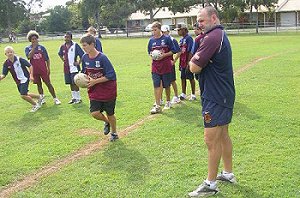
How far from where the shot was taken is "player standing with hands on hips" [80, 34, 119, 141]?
696cm

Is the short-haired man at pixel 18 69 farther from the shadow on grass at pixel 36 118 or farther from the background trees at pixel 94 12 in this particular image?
the background trees at pixel 94 12

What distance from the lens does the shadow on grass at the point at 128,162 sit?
584 centimetres

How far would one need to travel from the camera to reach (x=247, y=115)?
28.4 feet

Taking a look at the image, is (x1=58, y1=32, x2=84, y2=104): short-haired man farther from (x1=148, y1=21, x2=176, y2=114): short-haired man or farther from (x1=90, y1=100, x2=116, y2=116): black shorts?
(x1=90, y1=100, x2=116, y2=116): black shorts

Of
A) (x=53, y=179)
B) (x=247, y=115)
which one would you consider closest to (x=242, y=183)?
(x=53, y=179)


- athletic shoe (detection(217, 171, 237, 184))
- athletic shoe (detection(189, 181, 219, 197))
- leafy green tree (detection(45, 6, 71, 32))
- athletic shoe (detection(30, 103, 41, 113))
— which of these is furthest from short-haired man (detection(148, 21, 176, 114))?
leafy green tree (detection(45, 6, 71, 32))

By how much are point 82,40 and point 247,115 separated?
12.9ft

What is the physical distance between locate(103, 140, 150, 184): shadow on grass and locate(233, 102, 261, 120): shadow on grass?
9.55 feet

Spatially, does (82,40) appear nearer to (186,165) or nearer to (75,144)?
(75,144)

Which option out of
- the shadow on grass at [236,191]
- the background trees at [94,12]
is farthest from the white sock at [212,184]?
the background trees at [94,12]

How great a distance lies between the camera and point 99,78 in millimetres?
7020

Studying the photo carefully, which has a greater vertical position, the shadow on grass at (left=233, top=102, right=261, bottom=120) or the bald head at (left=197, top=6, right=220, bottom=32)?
the bald head at (left=197, top=6, right=220, bottom=32)

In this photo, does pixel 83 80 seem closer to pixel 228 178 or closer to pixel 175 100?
pixel 228 178

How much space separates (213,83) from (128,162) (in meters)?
2.27
